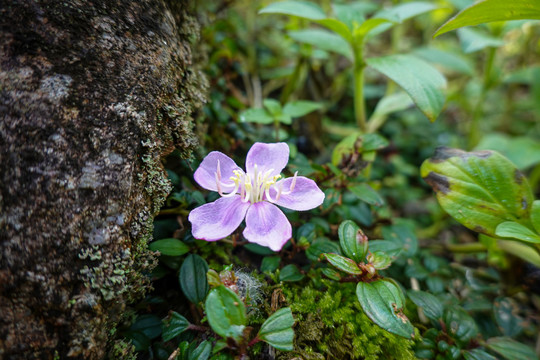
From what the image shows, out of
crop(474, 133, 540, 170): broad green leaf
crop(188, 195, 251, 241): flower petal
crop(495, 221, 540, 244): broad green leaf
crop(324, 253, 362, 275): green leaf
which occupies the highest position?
crop(495, 221, 540, 244): broad green leaf

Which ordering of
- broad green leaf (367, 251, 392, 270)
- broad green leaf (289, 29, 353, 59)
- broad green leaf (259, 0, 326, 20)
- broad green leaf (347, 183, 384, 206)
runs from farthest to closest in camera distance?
broad green leaf (289, 29, 353, 59), broad green leaf (259, 0, 326, 20), broad green leaf (347, 183, 384, 206), broad green leaf (367, 251, 392, 270)

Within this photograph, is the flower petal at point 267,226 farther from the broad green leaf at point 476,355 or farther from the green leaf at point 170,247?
the broad green leaf at point 476,355

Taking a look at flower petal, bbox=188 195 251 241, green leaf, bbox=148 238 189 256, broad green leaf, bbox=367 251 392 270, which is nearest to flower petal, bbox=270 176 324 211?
flower petal, bbox=188 195 251 241

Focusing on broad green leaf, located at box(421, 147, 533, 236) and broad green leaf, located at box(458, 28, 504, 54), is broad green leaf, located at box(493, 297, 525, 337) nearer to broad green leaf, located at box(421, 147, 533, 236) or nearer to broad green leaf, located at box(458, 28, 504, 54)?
broad green leaf, located at box(421, 147, 533, 236)

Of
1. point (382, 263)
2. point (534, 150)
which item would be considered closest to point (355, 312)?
point (382, 263)

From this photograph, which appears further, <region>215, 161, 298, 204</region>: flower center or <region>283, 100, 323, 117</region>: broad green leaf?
<region>283, 100, 323, 117</region>: broad green leaf

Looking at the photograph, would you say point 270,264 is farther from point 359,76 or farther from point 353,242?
point 359,76

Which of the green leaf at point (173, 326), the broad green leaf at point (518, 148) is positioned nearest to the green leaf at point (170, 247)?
the green leaf at point (173, 326)
